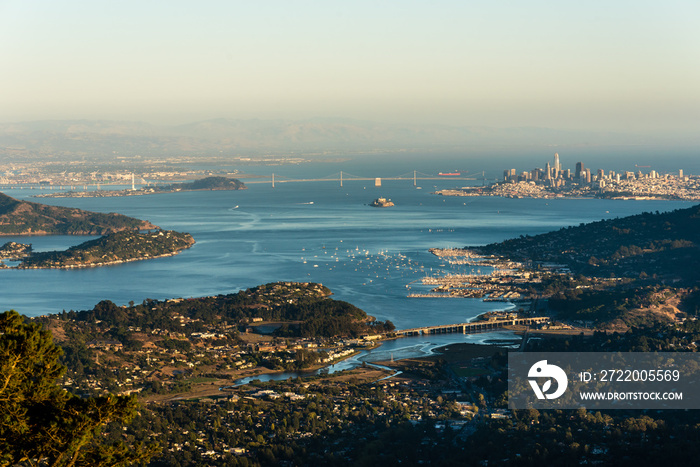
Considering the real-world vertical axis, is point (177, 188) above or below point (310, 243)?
above

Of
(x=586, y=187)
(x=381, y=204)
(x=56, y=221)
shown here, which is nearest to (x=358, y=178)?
(x=586, y=187)

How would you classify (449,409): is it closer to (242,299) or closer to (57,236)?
(242,299)

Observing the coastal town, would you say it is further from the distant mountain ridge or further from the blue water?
the distant mountain ridge

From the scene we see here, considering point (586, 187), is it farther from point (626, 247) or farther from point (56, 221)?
point (56, 221)

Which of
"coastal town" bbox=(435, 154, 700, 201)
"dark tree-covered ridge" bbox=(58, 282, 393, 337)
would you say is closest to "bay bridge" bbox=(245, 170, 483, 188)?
"coastal town" bbox=(435, 154, 700, 201)

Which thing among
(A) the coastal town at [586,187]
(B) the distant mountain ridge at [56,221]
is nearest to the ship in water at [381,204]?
(A) the coastal town at [586,187]

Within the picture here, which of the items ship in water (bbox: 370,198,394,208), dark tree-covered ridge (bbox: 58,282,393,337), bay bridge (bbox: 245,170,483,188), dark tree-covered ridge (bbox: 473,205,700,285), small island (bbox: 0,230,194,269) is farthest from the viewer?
bay bridge (bbox: 245,170,483,188)
